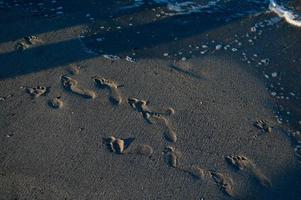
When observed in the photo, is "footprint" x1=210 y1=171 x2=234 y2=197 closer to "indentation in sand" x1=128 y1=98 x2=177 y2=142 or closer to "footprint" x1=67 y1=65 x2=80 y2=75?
"indentation in sand" x1=128 y1=98 x2=177 y2=142

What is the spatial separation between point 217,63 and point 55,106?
2.05m

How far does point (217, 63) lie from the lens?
5.57 metres

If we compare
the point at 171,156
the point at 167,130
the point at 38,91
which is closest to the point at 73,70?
the point at 38,91

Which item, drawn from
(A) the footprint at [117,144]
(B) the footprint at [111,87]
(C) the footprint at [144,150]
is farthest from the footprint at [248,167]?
(B) the footprint at [111,87]

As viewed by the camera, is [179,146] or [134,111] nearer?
[179,146]

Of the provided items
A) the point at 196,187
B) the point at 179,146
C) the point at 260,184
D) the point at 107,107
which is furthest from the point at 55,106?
the point at 260,184

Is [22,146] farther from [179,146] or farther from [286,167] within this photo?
[286,167]

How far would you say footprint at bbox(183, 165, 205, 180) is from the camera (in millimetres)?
4309

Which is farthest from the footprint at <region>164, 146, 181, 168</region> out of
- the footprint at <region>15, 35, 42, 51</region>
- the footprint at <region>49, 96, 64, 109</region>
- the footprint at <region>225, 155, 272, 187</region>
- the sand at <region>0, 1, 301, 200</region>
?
the footprint at <region>15, 35, 42, 51</region>

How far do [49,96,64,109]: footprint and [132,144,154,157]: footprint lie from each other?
1006 millimetres

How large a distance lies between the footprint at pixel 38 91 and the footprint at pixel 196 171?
182cm

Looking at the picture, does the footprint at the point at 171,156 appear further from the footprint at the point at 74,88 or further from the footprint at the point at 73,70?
the footprint at the point at 73,70

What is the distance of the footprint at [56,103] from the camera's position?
487cm

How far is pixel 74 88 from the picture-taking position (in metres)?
5.09
